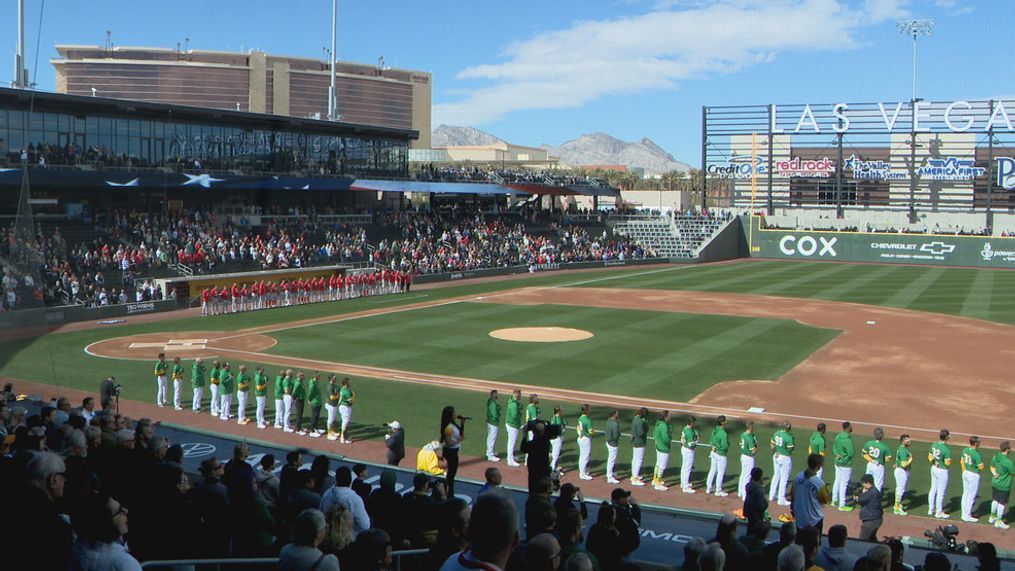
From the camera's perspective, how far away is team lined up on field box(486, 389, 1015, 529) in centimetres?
1461

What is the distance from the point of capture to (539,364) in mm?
26578

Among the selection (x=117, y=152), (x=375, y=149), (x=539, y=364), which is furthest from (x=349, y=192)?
(x=539, y=364)

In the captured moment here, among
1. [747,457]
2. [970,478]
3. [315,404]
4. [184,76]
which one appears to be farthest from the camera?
[184,76]

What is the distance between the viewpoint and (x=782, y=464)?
1563cm

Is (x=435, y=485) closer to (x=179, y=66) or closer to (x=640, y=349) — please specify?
(x=640, y=349)

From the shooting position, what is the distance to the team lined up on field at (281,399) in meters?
19.9

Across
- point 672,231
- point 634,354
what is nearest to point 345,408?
point 634,354

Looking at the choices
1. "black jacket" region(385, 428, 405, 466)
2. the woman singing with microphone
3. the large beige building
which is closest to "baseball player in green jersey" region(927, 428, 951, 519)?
the woman singing with microphone

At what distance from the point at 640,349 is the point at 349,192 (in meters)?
37.8

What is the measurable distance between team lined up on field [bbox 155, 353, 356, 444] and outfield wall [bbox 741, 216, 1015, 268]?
5370 centimetres

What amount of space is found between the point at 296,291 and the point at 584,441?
87.5 ft

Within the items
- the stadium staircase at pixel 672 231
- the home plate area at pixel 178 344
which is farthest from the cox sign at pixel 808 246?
the home plate area at pixel 178 344

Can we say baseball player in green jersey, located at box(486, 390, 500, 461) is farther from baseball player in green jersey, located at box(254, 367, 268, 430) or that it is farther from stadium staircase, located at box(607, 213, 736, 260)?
stadium staircase, located at box(607, 213, 736, 260)

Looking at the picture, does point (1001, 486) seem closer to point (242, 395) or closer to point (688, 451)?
point (688, 451)
